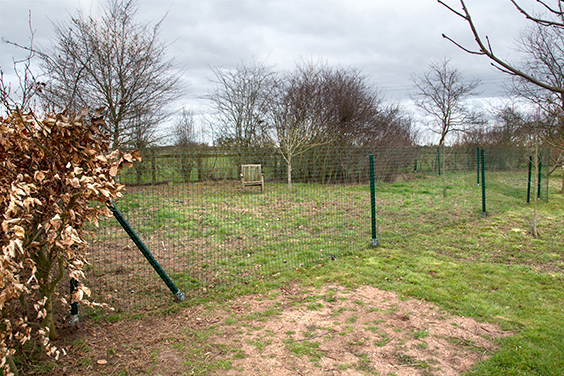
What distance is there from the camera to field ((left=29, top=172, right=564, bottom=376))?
8.79 ft

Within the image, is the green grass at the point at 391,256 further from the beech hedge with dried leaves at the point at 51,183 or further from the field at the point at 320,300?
the beech hedge with dried leaves at the point at 51,183

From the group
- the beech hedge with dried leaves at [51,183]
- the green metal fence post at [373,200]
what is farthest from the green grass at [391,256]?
the beech hedge with dried leaves at [51,183]

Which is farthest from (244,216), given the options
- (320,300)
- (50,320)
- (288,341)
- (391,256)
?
(50,320)

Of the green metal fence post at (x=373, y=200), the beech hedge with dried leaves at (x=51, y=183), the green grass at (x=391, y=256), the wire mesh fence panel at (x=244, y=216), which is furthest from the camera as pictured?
the green metal fence post at (x=373, y=200)

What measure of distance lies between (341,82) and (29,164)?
46.9ft

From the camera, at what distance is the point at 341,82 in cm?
1506

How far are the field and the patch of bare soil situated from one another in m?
0.01

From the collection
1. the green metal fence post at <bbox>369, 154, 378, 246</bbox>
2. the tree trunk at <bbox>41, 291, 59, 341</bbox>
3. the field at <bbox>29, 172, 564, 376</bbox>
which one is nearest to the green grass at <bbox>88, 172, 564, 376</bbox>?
the field at <bbox>29, 172, 564, 376</bbox>

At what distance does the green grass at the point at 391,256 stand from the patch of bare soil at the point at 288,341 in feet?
0.27

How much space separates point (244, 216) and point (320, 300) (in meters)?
3.92

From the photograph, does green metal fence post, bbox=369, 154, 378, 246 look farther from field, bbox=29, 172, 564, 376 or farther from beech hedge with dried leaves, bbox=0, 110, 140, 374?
beech hedge with dried leaves, bbox=0, 110, 140, 374

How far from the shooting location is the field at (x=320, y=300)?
2.68m

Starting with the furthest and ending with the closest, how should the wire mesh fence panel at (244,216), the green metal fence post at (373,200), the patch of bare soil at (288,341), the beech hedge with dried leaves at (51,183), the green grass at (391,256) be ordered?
the green metal fence post at (373,200) < the wire mesh fence panel at (244,216) < the green grass at (391,256) < the patch of bare soil at (288,341) < the beech hedge with dried leaves at (51,183)

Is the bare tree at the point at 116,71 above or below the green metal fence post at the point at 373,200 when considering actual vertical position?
above
